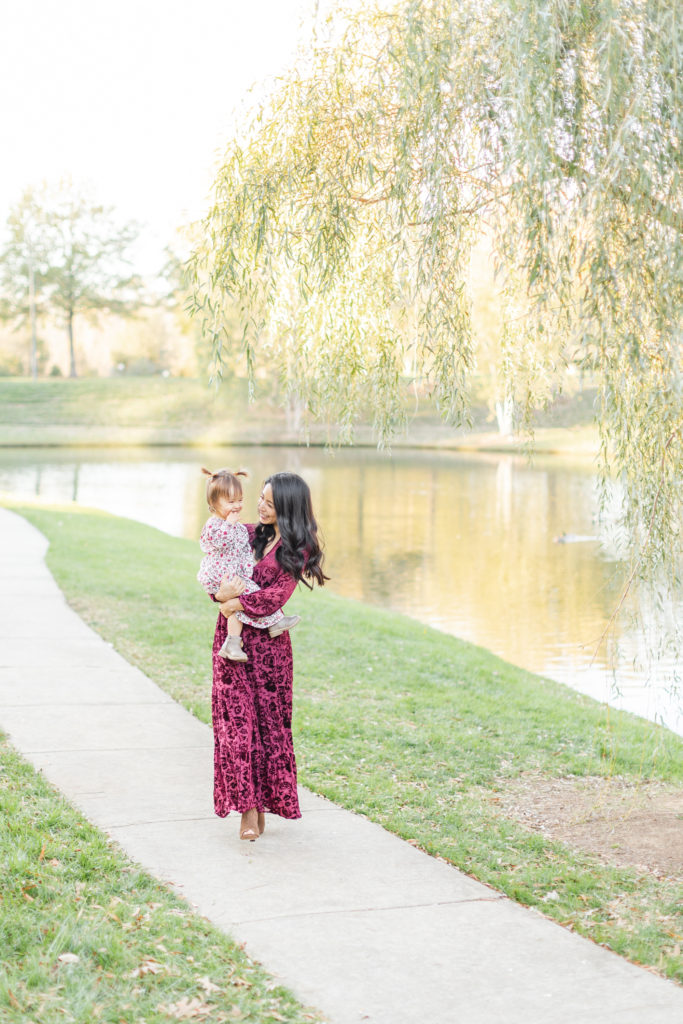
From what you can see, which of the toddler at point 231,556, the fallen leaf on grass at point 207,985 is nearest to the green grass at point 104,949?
the fallen leaf on grass at point 207,985

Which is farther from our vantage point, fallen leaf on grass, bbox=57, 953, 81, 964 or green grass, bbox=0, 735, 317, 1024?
fallen leaf on grass, bbox=57, 953, 81, 964

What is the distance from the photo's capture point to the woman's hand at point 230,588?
5047mm

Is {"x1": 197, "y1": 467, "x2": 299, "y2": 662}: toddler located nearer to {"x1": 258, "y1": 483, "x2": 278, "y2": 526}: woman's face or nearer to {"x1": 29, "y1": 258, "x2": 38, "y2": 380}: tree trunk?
{"x1": 258, "y1": 483, "x2": 278, "y2": 526}: woman's face

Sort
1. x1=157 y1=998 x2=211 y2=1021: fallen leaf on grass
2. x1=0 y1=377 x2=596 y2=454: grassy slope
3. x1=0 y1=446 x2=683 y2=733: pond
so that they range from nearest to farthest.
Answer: x1=157 y1=998 x2=211 y2=1021: fallen leaf on grass → x1=0 y1=446 x2=683 y2=733: pond → x1=0 y1=377 x2=596 y2=454: grassy slope

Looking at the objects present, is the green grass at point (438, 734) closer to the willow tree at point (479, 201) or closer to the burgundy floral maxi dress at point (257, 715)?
the burgundy floral maxi dress at point (257, 715)

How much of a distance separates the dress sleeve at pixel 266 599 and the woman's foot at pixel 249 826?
0.95m

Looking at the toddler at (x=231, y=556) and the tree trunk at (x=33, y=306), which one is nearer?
the toddler at (x=231, y=556)

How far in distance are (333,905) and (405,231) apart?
3272mm

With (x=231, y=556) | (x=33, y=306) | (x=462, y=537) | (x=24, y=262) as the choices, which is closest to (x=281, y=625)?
(x=231, y=556)

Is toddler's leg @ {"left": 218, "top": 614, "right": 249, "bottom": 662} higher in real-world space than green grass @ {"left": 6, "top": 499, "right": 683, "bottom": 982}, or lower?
higher

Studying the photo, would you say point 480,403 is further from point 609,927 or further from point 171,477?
point 609,927

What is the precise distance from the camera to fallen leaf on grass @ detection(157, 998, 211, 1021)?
3506mm

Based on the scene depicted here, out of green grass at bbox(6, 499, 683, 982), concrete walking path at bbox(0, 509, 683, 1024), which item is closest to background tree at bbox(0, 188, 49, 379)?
green grass at bbox(6, 499, 683, 982)

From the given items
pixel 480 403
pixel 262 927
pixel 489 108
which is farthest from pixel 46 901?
pixel 480 403
